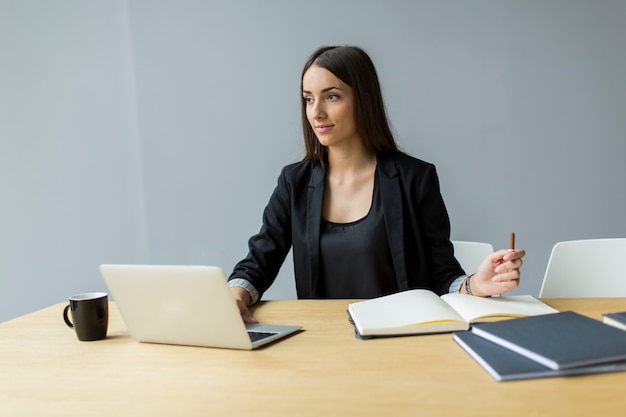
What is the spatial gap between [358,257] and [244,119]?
4.05 ft

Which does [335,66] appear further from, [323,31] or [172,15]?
[172,15]

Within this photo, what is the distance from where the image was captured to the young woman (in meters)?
1.83

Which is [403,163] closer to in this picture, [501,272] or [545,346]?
[501,272]

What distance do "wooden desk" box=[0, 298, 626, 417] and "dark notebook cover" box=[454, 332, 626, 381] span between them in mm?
11

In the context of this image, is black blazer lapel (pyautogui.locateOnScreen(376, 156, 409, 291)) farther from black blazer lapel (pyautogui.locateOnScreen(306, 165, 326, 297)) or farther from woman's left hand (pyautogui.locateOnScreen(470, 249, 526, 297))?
woman's left hand (pyautogui.locateOnScreen(470, 249, 526, 297))

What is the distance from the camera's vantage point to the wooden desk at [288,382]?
0.82 meters

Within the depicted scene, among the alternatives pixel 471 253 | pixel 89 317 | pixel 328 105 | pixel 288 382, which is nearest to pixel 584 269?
pixel 471 253

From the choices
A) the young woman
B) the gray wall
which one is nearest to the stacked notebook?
the young woman

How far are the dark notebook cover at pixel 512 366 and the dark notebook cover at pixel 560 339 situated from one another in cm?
1

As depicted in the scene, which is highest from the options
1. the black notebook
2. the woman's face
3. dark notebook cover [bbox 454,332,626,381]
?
the woman's face

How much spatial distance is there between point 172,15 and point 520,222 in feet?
6.41

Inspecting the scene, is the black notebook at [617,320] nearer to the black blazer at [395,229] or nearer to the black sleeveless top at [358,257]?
the black blazer at [395,229]

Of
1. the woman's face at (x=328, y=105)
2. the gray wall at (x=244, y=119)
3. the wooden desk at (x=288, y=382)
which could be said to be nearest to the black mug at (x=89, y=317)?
the wooden desk at (x=288, y=382)

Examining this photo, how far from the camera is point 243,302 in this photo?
148 cm
